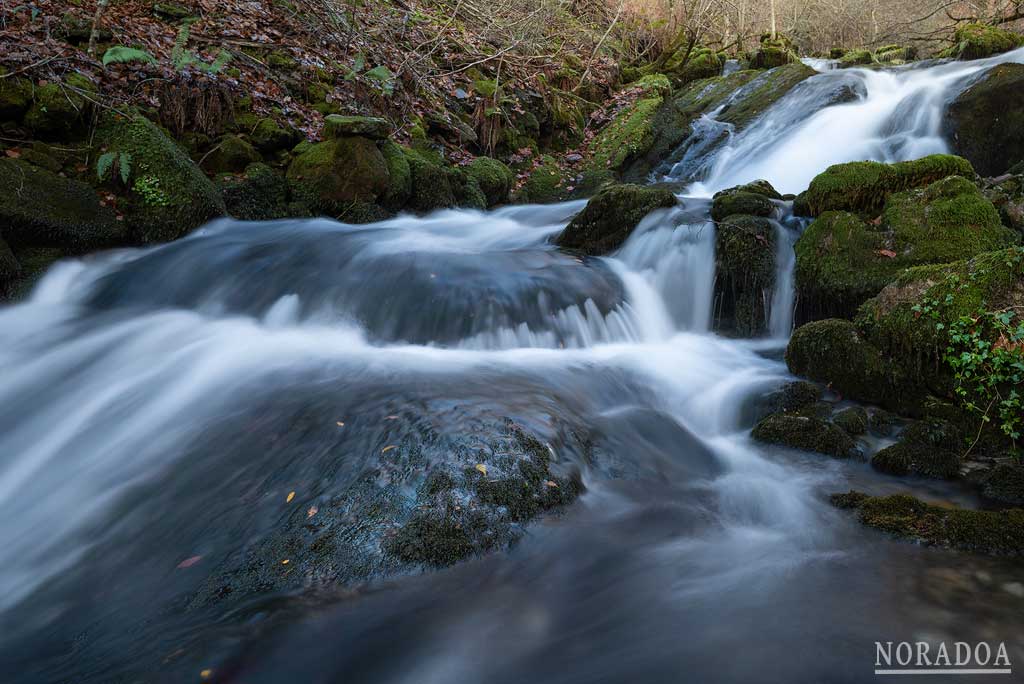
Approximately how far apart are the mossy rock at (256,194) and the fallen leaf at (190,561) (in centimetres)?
643

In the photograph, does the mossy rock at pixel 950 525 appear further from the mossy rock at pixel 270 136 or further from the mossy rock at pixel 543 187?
the mossy rock at pixel 543 187

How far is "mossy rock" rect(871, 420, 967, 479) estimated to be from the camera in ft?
12.2

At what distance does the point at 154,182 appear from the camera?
23.7 ft

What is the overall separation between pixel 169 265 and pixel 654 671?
6.72 metres

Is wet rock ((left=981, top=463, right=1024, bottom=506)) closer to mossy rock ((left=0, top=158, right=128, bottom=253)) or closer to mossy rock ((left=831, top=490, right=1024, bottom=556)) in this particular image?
mossy rock ((left=831, top=490, right=1024, bottom=556))

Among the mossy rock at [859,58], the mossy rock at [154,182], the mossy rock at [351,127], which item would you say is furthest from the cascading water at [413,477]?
the mossy rock at [859,58]

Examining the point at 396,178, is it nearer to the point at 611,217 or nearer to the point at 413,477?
the point at 611,217

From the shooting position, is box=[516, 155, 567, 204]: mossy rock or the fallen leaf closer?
the fallen leaf

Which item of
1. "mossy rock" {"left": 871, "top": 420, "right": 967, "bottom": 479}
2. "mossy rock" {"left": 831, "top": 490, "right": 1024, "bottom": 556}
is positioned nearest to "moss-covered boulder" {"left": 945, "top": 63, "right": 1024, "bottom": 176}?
"mossy rock" {"left": 871, "top": 420, "right": 967, "bottom": 479}

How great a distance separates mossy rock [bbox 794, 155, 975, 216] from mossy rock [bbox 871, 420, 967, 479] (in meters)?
2.91

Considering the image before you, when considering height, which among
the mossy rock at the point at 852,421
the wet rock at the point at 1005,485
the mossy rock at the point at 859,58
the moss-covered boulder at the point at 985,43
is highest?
the mossy rock at the point at 859,58

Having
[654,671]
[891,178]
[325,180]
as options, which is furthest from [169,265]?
[891,178]

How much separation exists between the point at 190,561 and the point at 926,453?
424 centimetres

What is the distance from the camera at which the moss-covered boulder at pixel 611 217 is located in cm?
791
